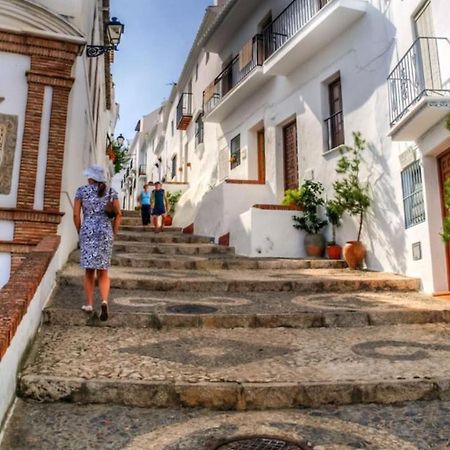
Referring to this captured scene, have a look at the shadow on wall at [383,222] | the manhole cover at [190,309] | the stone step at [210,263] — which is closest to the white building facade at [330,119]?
the shadow on wall at [383,222]

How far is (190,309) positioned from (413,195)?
4.62 meters

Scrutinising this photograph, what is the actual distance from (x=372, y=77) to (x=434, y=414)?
26.0 feet

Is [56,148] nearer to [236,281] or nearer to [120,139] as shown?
[236,281]

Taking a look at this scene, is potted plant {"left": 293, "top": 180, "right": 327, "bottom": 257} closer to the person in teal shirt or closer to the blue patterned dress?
the blue patterned dress

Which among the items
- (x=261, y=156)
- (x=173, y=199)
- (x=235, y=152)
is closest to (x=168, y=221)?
(x=173, y=199)

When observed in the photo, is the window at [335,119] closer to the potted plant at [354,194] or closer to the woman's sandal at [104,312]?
the potted plant at [354,194]

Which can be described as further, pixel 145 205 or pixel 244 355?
pixel 145 205

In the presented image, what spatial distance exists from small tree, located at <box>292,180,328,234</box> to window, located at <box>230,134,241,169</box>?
5034mm

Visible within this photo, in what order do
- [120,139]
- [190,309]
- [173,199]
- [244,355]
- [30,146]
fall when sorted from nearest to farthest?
[244,355] < [190,309] < [30,146] < [173,199] < [120,139]

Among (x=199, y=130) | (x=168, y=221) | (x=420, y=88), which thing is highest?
(x=199, y=130)

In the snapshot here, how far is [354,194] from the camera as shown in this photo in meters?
9.11

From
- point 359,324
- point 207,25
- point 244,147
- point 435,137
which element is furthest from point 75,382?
point 207,25

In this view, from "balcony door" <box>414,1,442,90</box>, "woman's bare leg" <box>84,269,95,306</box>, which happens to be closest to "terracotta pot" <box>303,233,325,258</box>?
"balcony door" <box>414,1,442,90</box>

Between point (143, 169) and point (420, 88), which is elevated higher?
point (143, 169)
